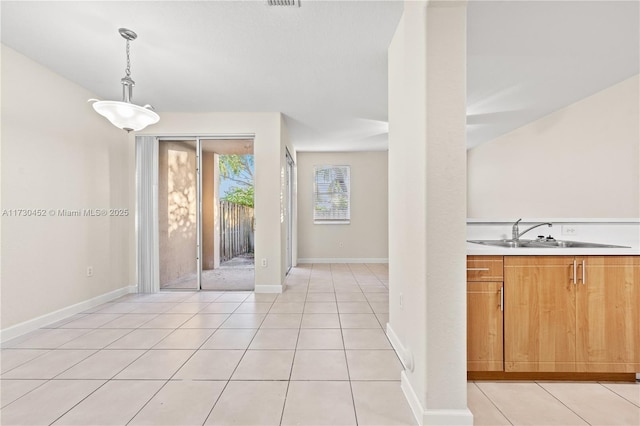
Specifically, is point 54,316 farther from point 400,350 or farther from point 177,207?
point 400,350

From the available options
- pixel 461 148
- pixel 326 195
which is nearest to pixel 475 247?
pixel 461 148

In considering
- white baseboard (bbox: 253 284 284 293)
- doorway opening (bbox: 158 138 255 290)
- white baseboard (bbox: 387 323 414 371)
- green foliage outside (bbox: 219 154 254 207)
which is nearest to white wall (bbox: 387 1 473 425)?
white baseboard (bbox: 387 323 414 371)

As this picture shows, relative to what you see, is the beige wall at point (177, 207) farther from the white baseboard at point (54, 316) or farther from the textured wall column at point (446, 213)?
the textured wall column at point (446, 213)

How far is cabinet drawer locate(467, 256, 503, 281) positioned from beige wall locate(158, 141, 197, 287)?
396 centimetres

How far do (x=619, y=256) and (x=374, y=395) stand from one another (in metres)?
1.86

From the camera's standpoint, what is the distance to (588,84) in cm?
335

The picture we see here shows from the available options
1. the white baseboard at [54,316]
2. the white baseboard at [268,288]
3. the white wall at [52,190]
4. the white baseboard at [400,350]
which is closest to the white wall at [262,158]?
the white baseboard at [268,288]

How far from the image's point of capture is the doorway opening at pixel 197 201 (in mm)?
4387

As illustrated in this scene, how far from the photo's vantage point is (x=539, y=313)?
183 centimetres

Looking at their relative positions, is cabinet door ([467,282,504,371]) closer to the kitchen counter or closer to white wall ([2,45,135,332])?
the kitchen counter

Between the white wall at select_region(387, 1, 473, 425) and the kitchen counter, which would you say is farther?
the kitchen counter

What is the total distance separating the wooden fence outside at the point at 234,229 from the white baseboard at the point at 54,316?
1966 mm

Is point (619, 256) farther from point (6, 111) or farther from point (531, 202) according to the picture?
point (6, 111)

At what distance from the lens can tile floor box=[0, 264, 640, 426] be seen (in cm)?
155
